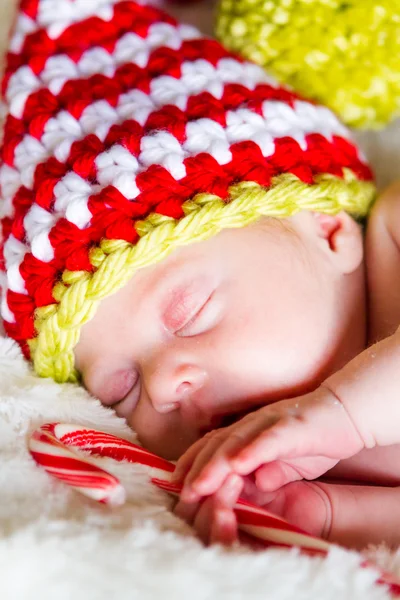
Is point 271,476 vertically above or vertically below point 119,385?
above

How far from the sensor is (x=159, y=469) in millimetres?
886

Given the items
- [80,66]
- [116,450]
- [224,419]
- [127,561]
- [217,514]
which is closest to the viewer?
[127,561]

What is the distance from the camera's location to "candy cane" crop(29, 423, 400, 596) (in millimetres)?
750

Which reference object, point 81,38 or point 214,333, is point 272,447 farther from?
point 81,38

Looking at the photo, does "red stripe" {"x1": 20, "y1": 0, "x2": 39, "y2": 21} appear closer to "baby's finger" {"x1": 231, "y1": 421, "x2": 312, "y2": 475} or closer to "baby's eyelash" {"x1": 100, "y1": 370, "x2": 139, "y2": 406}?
"baby's eyelash" {"x1": 100, "y1": 370, "x2": 139, "y2": 406}

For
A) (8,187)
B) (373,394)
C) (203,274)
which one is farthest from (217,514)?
(8,187)

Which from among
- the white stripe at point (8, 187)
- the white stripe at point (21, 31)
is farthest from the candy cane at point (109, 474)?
the white stripe at point (21, 31)

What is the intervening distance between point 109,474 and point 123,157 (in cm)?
43

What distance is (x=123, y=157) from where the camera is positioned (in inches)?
38.5

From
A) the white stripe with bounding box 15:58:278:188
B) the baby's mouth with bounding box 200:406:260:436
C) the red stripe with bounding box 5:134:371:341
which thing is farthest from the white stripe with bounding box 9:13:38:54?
the baby's mouth with bounding box 200:406:260:436

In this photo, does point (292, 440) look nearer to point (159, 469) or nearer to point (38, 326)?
point (159, 469)

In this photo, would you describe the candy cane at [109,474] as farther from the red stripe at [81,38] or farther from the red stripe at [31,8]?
the red stripe at [31,8]

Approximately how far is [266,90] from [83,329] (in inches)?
19.0

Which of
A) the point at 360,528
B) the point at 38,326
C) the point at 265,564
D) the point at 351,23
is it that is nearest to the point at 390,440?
the point at 360,528
